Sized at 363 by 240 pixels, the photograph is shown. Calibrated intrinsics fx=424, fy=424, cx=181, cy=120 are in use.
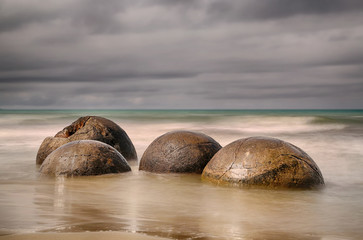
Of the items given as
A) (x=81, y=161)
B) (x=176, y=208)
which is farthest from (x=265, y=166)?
(x=81, y=161)

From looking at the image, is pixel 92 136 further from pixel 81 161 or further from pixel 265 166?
pixel 265 166

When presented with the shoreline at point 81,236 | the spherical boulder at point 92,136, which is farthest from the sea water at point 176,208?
the spherical boulder at point 92,136

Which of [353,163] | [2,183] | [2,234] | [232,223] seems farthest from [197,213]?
[353,163]

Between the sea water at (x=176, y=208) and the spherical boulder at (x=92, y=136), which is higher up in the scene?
the spherical boulder at (x=92, y=136)

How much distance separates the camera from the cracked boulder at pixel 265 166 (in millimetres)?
7086

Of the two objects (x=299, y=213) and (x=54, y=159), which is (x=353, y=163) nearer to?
(x=299, y=213)

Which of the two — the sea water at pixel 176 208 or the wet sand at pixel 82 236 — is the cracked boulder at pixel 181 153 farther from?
the wet sand at pixel 82 236

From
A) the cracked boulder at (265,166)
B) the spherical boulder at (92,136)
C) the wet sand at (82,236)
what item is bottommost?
the wet sand at (82,236)

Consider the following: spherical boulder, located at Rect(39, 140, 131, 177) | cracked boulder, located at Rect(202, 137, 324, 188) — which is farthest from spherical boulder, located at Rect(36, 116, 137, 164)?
cracked boulder, located at Rect(202, 137, 324, 188)

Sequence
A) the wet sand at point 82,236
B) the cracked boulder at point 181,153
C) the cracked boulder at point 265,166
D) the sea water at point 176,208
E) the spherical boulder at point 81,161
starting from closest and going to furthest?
the wet sand at point 82,236, the sea water at point 176,208, the cracked boulder at point 265,166, the spherical boulder at point 81,161, the cracked boulder at point 181,153

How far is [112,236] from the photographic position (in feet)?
14.3

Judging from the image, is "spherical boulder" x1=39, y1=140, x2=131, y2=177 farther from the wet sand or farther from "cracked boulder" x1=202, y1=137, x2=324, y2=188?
the wet sand

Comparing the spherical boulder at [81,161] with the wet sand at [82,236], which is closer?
the wet sand at [82,236]

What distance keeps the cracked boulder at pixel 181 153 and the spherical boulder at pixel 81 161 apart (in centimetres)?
84
